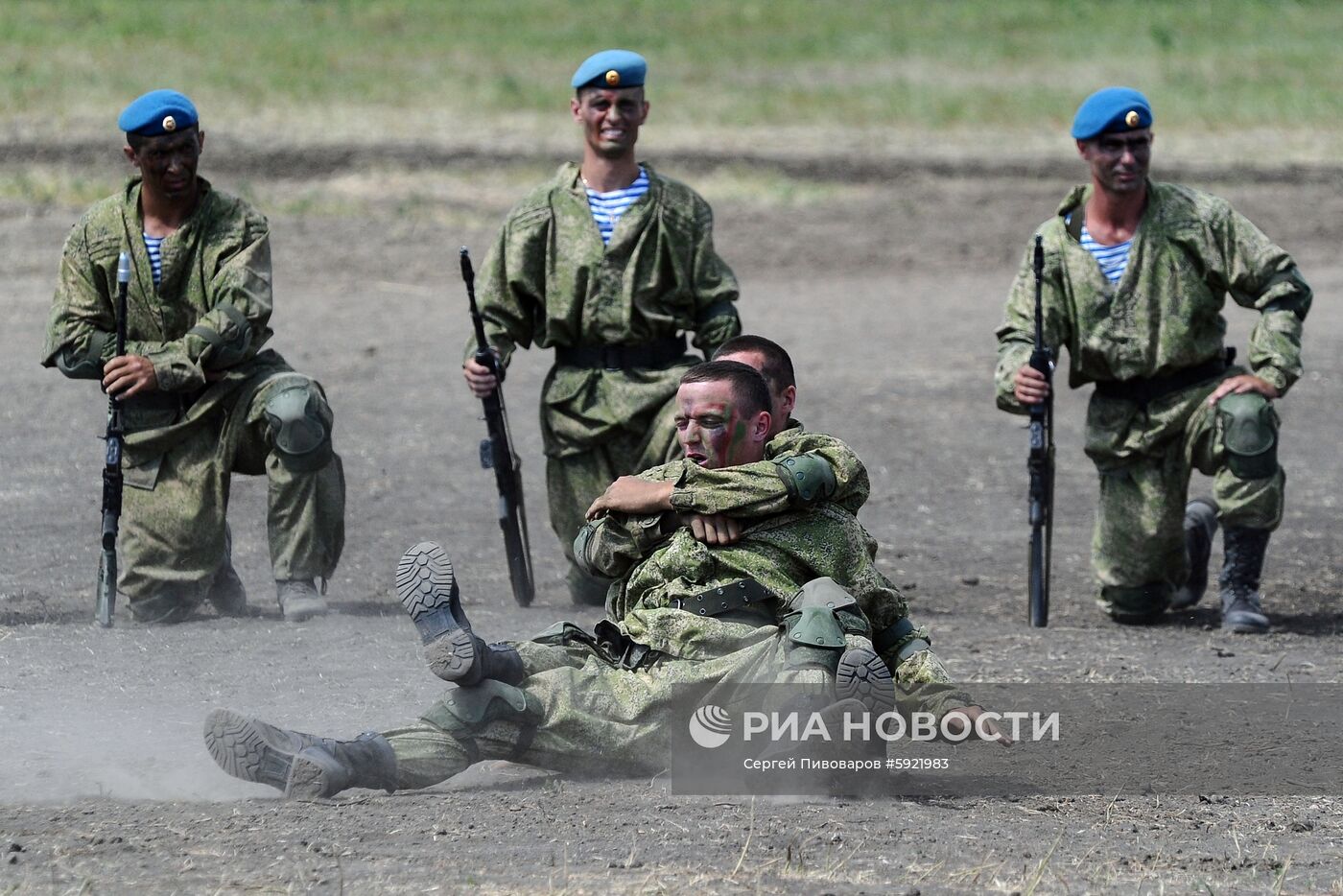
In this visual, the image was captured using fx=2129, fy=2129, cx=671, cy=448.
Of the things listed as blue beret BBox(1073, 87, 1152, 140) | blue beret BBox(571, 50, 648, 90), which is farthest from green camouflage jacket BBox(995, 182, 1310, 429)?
blue beret BBox(571, 50, 648, 90)

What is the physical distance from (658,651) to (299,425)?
2.57m

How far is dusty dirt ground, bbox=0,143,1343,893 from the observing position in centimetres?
468

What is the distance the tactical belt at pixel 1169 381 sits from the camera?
8.20 metres

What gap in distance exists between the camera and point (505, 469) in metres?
8.31

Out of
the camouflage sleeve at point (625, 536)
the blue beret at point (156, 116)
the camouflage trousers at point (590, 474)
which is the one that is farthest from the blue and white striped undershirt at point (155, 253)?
the camouflage sleeve at point (625, 536)

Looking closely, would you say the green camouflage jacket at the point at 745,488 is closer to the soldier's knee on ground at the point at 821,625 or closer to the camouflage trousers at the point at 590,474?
the soldier's knee on ground at the point at 821,625

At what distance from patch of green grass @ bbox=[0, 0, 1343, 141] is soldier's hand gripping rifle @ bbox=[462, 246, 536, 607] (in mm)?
11764

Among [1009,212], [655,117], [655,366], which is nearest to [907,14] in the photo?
[655,117]

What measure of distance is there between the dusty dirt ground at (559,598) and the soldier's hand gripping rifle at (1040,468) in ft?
0.56

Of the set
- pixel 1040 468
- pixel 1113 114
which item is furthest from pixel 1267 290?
pixel 1040 468

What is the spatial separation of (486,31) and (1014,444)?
14.9 meters

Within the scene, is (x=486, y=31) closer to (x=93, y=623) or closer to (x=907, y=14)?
(x=907, y=14)

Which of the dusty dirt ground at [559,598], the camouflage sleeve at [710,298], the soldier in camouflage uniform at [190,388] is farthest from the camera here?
the camouflage sleeve at [710,298]

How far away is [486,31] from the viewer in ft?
82.3
